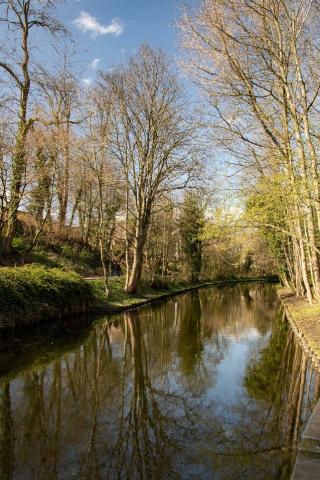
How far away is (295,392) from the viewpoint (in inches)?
320

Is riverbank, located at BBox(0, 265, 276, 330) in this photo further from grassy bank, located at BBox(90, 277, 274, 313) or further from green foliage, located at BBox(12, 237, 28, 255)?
green foliage, located at BBox(12, 237, 28, 255)

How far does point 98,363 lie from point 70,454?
190 inches

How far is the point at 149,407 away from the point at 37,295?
8451 mm

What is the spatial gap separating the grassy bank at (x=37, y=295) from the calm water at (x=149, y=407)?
940 mm

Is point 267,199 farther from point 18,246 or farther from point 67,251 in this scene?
point 67,251

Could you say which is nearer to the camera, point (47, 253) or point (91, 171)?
point (91, 171)

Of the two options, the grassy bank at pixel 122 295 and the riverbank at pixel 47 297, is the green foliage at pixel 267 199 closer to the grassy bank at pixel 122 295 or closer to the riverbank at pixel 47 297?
the riverbank at pixel 47 297

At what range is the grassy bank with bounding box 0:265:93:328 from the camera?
12.5 meters

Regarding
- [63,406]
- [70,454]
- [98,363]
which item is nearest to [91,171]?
[98,363]

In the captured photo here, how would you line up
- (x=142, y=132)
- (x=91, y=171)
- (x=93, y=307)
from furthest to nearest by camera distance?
(x=142, y=132) → (x=91, y=171) → (x=93, y=307)

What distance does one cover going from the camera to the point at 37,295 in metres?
14.4

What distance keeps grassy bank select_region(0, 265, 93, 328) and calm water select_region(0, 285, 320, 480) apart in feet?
3.08

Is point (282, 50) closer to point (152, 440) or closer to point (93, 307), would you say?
point (152, 440)

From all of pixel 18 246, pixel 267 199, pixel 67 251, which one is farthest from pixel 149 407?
pixel 67 251
